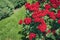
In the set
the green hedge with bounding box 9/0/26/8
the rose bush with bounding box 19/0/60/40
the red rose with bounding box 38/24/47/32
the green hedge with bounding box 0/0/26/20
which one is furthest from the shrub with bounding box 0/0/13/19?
the red rose with bounding box 38/24/47/32

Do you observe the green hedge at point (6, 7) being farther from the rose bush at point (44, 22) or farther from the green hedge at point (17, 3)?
the rose bush at point (44, 22)

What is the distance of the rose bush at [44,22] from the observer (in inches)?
267

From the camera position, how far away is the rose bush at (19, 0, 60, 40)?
6.77m

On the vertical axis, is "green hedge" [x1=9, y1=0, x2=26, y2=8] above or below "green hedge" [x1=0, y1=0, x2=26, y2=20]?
above

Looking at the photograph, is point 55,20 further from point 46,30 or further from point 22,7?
point 22,7

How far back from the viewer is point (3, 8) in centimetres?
960

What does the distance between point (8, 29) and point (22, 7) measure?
2.09m

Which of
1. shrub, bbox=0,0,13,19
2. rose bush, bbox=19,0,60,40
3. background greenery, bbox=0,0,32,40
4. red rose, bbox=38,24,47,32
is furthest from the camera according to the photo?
shrub, bbox=0,0,13,19

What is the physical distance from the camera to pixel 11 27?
8.91 metres

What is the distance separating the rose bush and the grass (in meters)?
1.15

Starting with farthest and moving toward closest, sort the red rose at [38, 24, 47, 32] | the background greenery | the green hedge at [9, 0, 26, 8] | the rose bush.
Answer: the green hedge at [9, 0, 26, 8], the background greenery, the rose bush, the red rose at [38, 24, 47, 32]

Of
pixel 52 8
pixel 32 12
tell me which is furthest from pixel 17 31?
pixel 52 8

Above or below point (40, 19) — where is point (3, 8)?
above

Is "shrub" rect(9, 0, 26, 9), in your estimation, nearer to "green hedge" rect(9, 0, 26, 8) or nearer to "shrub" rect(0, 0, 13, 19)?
→ "green hedge" rect(9, 0, 26, 8)
